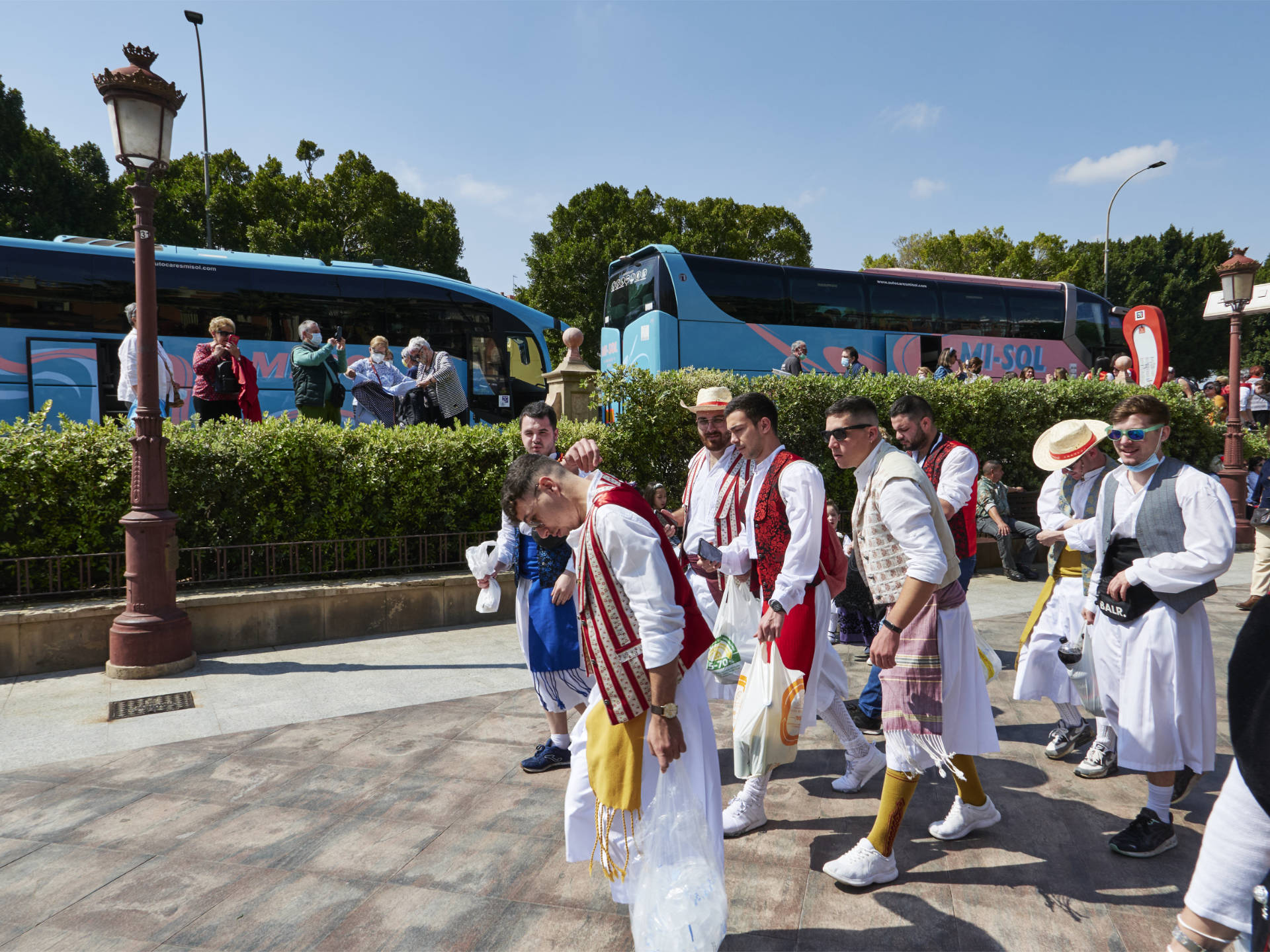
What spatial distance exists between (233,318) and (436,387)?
6.42 m

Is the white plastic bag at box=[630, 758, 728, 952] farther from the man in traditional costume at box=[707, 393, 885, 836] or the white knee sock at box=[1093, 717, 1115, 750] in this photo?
the white knee sock at box=[1093, 717, 1115, 750]

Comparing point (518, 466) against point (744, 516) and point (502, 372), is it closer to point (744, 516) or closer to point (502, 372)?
point (744, 516)

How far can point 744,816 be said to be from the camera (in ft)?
11.6

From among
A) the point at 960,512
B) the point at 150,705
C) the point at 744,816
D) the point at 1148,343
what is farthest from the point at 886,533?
the point at 1148,343

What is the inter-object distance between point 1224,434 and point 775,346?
831cm

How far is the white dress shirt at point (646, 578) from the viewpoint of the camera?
2.44m

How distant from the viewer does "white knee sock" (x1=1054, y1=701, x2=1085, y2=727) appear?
442cm

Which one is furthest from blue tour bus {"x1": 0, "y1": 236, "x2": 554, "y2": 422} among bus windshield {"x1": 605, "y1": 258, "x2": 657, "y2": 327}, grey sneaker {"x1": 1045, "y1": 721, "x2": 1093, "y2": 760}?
grey sneaker {"x1": 1045, "y1": 721, "x2": 1093, "y2": 760}

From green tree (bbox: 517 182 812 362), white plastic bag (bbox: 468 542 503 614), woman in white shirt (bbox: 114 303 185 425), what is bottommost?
white plastic bag (bbox: 468 542 503 614)

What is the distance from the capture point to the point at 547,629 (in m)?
4.11

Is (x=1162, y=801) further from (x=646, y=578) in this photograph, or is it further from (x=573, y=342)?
(x=573, y=342)

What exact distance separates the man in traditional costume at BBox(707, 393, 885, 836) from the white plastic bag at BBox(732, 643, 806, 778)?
0.06m

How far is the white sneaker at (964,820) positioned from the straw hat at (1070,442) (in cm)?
195

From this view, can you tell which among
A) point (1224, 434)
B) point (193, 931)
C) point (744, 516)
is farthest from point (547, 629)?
point (1224, 434)
